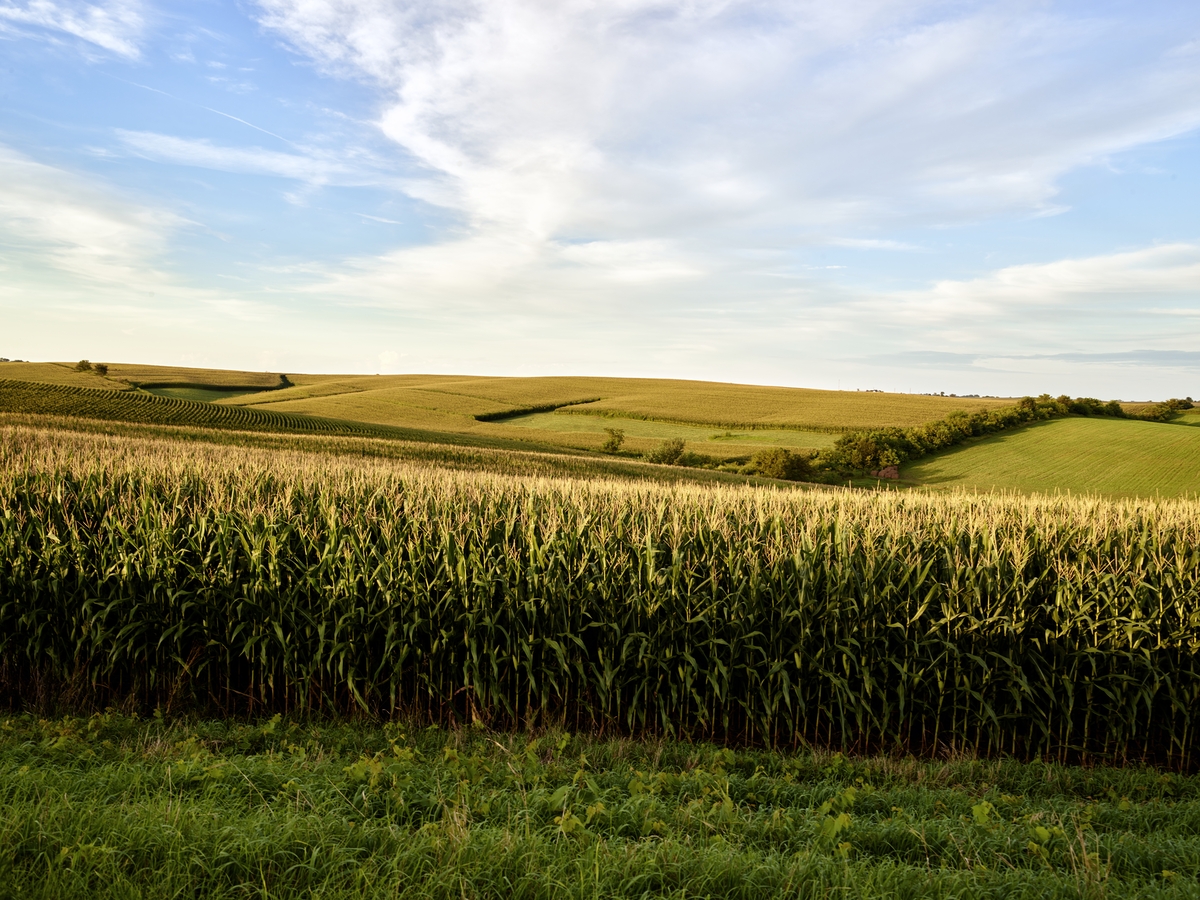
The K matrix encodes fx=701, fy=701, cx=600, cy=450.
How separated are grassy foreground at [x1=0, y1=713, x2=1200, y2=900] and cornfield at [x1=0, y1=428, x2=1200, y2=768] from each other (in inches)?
36.8

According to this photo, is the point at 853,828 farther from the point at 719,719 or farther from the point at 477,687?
the point at 477,687

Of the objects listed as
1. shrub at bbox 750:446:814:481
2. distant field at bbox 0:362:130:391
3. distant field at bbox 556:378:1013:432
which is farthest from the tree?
distant field at bbox 0:362:130:391

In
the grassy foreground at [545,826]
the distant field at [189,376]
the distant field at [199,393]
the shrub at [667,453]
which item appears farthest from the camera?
the distant field at [189,376]

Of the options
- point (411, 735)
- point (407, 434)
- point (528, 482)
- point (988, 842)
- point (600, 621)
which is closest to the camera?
point (988, 842)

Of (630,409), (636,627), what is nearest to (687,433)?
(630,409)

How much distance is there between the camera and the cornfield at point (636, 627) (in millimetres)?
6570

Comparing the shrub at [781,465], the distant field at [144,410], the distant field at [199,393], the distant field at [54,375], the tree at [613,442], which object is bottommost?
the shrub at [781,465]

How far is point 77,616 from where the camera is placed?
23.5ft

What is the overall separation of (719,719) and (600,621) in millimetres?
1587

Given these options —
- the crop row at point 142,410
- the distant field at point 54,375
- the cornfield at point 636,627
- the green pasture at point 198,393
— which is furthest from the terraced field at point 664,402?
the cornfield at point 636,627

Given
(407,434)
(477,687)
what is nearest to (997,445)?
(407,434)

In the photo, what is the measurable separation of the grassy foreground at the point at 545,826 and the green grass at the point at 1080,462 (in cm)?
4107

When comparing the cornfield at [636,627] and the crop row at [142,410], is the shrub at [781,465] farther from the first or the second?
the cornfield at [636,627]

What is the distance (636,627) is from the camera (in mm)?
6660
